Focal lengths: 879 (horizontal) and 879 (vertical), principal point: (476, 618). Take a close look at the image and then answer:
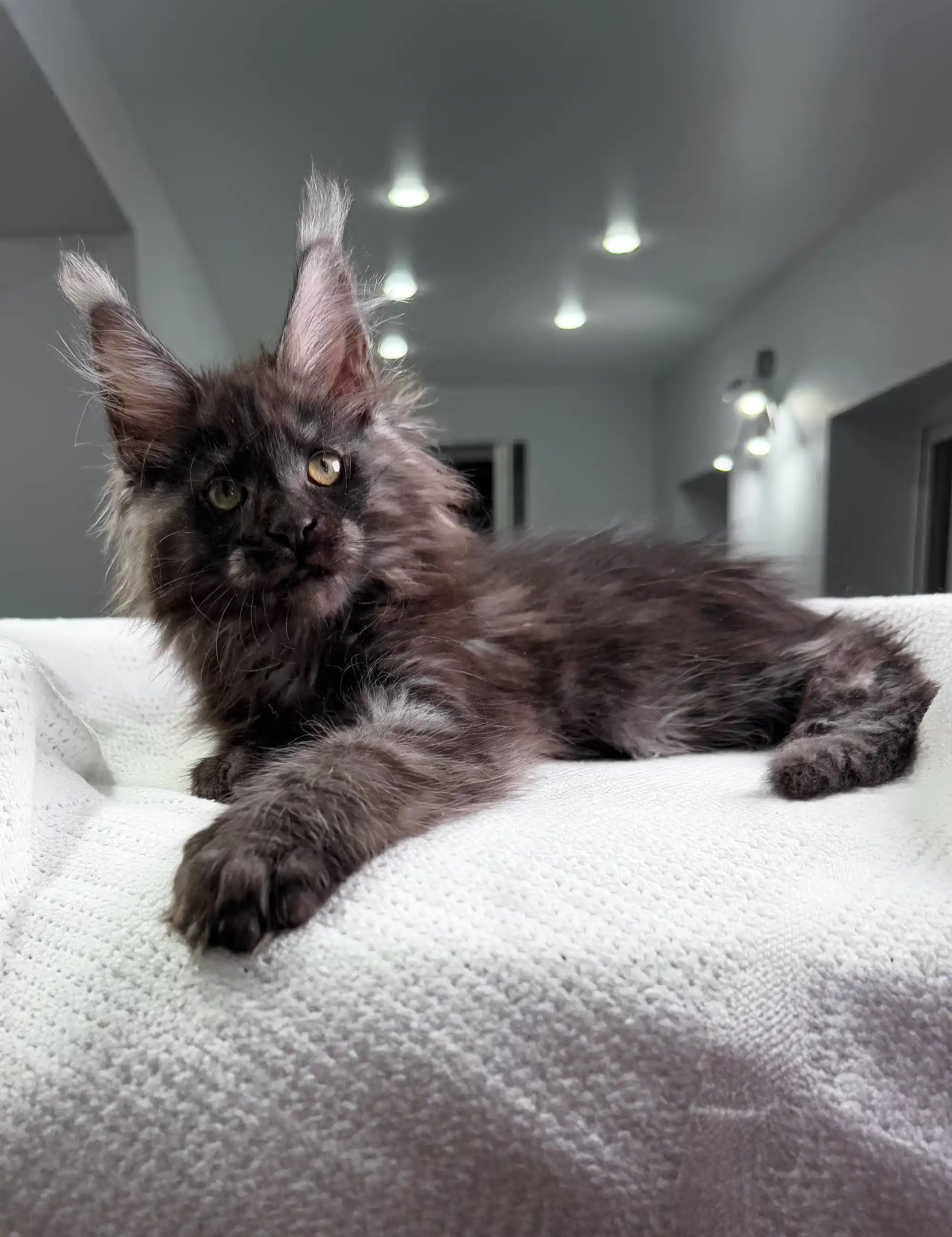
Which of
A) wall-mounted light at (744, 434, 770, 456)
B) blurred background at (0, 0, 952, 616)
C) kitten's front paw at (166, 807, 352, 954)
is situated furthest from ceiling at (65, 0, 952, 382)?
kitten's front paw at (166, 807, 352, 954)

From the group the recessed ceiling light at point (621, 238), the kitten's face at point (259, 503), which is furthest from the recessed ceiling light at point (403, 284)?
the kitten's face at point (259, 503)

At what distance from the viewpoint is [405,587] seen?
1.14 meters

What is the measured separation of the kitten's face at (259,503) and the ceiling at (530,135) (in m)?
0.66

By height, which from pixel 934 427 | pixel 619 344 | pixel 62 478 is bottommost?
pixel 62 478

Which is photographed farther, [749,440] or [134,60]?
[749,440]

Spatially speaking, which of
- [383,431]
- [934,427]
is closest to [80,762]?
[383,431]

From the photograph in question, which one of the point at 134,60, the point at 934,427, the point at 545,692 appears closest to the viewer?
the point at 545,692

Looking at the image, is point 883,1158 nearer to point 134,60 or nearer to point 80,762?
point 80,762

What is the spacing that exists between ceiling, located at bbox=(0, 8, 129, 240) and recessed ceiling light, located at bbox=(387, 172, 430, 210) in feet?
1.93

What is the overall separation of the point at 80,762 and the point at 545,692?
639mm

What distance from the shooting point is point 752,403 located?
2.33m

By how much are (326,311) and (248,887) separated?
33.1 inches

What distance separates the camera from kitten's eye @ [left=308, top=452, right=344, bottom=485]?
1083 millimetres

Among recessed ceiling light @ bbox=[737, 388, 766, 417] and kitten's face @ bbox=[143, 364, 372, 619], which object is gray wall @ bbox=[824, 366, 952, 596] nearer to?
recessed ceiling light @ bbox=[737, 388, 766, 417]
